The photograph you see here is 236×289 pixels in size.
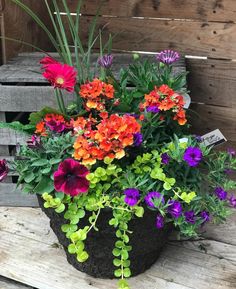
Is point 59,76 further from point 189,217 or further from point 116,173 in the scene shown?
point 189,217

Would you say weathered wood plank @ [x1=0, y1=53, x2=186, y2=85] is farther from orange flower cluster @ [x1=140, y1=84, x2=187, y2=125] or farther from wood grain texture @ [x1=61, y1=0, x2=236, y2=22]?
orange flower cluster @ [x1=140, y1=84, x2=187, y2=125]

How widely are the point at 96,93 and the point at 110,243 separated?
45cm

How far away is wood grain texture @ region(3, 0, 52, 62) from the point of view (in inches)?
76.7

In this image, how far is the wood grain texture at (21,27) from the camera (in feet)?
6.39

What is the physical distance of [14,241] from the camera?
67.9 inches

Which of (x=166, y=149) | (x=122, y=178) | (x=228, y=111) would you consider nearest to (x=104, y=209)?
(x=122, y=178)

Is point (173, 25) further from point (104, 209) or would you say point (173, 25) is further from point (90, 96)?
point (104, 209)

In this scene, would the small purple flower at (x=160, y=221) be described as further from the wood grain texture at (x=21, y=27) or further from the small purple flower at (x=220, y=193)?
the wood grain texture at (x=21, y=27)

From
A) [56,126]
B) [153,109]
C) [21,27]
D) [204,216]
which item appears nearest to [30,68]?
[21,27]

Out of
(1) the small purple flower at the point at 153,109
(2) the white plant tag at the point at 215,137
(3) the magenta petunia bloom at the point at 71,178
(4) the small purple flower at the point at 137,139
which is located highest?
(1) the small purple flower at the point at 153,109

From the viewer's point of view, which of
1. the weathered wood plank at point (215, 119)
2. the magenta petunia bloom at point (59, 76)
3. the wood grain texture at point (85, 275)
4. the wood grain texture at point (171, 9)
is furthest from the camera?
the weathered wood plank at point (215, 119)

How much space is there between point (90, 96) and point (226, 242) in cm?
72

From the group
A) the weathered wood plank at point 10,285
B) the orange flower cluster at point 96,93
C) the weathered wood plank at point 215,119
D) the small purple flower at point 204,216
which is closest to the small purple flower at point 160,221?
the small purple flower at point 204,216

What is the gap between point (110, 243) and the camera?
1438mm
